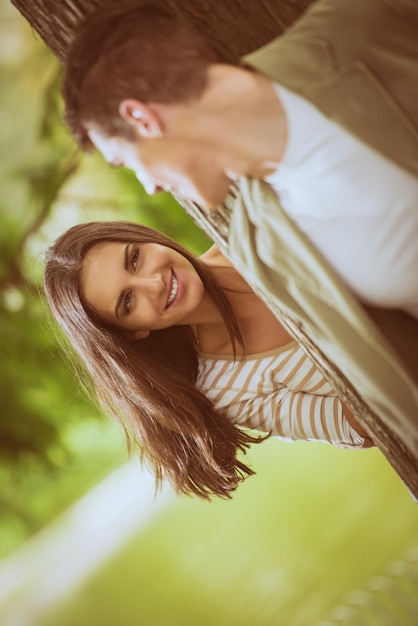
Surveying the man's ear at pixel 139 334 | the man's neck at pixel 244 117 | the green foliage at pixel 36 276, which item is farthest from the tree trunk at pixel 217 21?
the green foliage at pixel 36 276

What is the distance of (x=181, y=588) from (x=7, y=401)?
0.76 metres

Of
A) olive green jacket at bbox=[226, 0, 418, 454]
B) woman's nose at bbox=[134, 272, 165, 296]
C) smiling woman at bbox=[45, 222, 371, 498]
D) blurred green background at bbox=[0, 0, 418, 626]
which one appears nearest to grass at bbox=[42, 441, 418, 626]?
blurred green background at bbox=[0, 0, 418, 626]

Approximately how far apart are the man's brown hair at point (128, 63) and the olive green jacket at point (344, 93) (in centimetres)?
7

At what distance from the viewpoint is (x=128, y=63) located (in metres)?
0.74

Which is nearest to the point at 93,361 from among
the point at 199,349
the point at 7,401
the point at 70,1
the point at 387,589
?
the point at 199,349

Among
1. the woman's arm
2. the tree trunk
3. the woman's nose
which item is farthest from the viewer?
the woman's arm

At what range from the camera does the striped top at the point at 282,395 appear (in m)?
1.21

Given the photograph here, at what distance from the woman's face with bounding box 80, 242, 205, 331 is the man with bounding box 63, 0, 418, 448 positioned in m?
0.28

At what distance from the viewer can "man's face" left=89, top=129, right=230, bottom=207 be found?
0.76 metres

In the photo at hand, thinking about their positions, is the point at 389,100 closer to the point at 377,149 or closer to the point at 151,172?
the point at 377,149

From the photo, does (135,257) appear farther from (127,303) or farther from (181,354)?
(181,354)

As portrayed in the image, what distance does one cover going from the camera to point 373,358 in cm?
91

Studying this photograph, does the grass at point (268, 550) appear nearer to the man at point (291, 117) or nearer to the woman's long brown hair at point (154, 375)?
the woman's long brown hair at point (154, 375)

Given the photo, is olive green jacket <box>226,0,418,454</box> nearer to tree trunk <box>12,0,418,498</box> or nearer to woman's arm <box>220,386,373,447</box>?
tree trunk <box>12,0,418,498</box>
